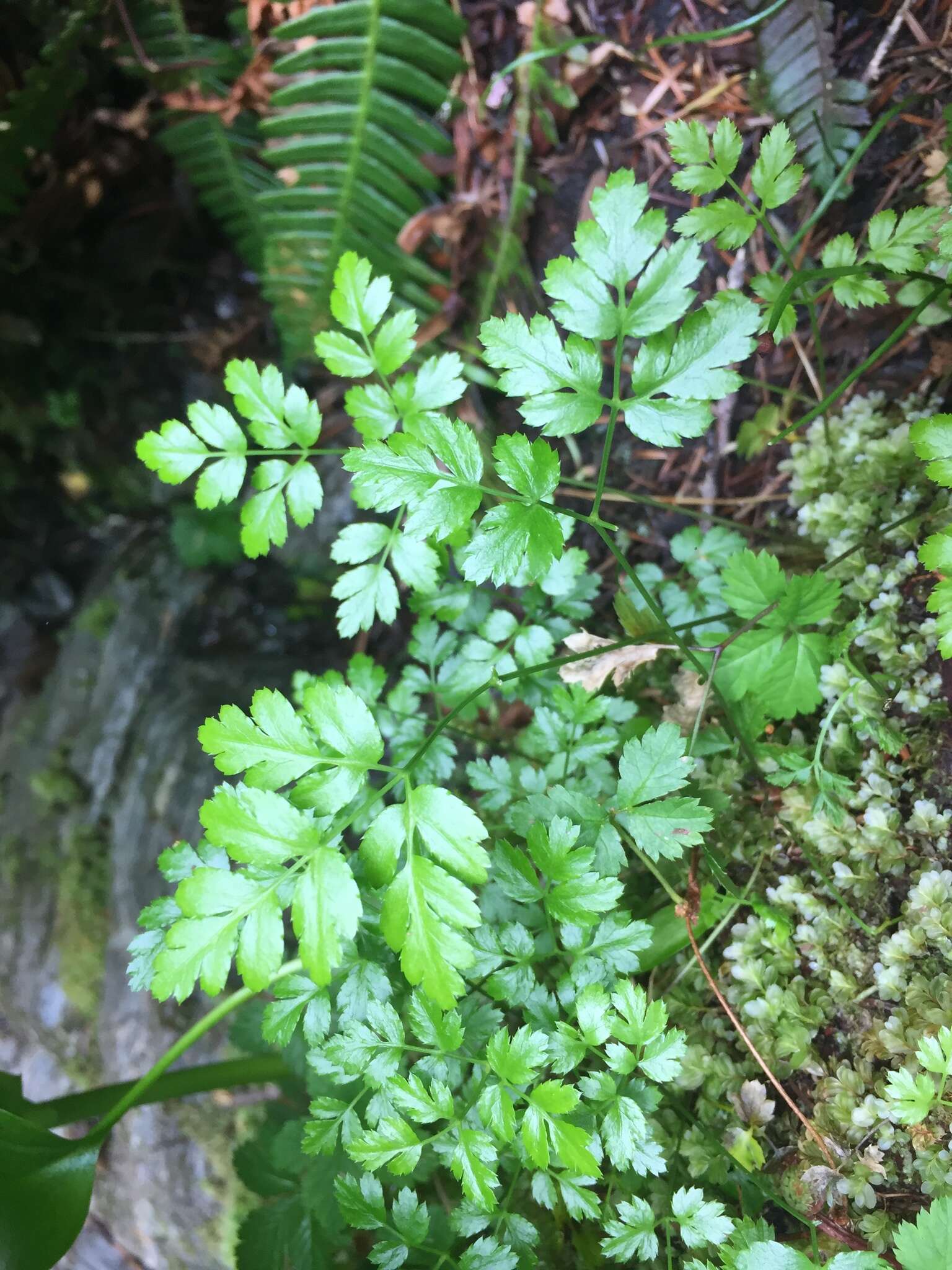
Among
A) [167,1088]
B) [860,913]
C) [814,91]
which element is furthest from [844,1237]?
[814,91]

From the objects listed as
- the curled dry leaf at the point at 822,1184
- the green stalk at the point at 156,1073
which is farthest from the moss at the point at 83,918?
the curled dry leaf at the point at 822,1184

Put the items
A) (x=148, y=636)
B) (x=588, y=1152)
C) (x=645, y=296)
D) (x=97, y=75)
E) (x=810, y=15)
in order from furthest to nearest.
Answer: (x=148, y=636)
(x=97, y=75)
(x=810, y=15)
(x=645, y=296)
(x=588, y=1152)

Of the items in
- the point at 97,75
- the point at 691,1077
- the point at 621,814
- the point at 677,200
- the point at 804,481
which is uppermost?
the point at 97,75

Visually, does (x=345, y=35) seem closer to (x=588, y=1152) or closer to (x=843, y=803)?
(x=843, y=803)

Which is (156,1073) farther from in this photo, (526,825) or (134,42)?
(134,42)

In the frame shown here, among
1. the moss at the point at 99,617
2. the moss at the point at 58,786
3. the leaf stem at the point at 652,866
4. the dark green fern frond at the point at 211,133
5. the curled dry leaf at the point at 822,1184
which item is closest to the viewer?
the curled dry leaf at the point at 822,1184

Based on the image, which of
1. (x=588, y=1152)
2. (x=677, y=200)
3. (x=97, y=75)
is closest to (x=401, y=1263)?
(x=588, y=1152)

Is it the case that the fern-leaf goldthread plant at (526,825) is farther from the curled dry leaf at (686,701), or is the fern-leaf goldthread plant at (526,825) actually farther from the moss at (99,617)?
the moss at (99,617)

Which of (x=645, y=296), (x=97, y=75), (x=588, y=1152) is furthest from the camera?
(x=97, y=75)

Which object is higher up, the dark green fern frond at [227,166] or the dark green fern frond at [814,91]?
the dark green fern frond at [227,166]
